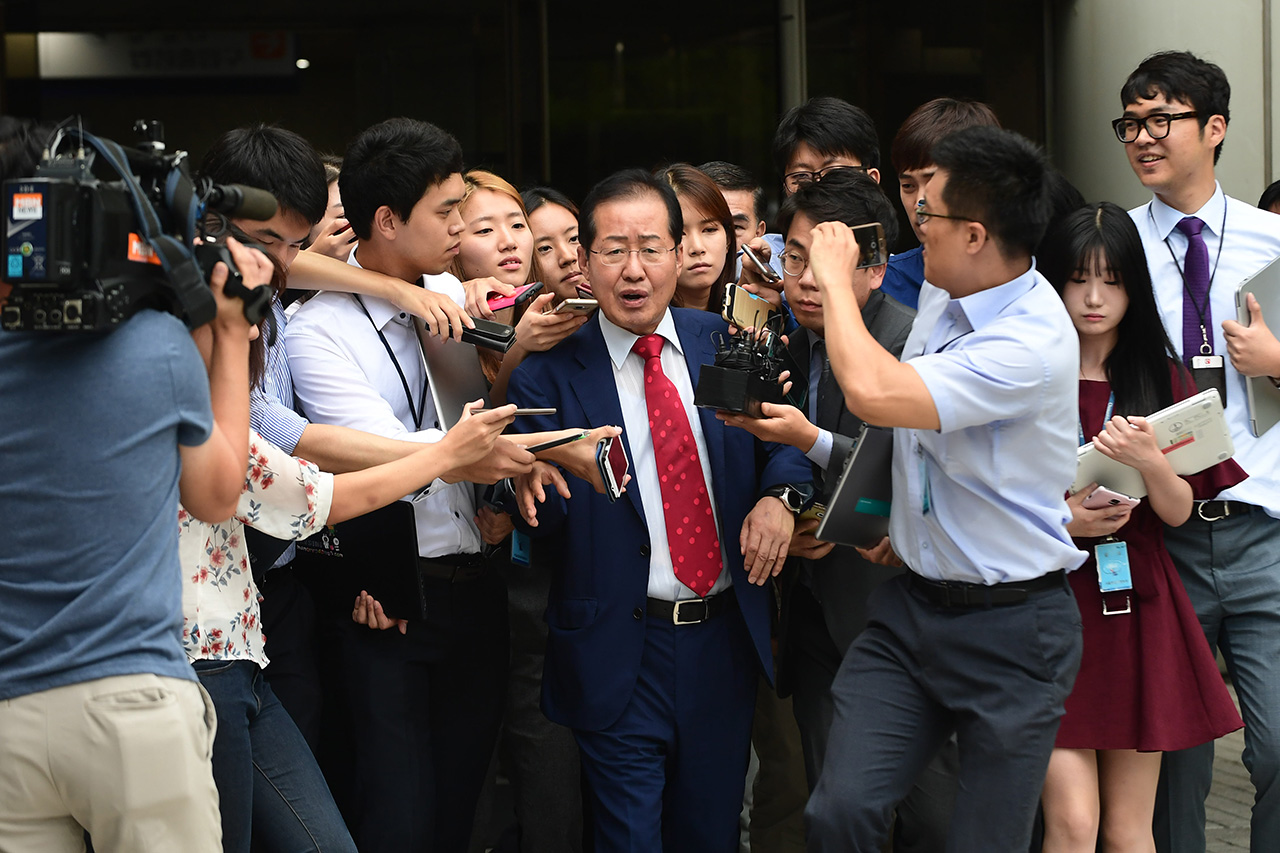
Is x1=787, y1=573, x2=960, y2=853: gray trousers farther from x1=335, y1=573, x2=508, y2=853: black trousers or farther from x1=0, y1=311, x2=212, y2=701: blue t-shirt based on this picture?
x1=0, y1=311, x2=212, y2=701: blue t-shirt

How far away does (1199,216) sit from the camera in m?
3.72

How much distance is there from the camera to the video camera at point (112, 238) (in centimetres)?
198

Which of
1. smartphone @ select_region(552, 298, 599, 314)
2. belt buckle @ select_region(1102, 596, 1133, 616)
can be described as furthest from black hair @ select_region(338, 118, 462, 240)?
belt buckle @ select_region(1102, 596, 1133, 616)

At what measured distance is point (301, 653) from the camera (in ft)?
10.7

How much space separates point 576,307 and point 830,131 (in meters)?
1.37

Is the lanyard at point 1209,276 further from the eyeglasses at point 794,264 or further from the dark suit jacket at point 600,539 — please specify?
the dark suit jacket at point 600,539

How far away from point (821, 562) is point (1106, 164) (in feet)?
12.2

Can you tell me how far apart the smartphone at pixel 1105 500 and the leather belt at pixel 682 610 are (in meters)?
1.01

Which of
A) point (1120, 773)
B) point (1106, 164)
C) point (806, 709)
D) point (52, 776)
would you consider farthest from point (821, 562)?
point (1106, 164)

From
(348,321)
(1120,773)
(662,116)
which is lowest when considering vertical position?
(1120,773)

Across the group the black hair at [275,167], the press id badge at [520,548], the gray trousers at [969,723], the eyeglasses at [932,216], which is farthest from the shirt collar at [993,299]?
the black hair at [275,167]

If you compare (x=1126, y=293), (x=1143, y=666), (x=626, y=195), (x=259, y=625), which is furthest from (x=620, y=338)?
(x=1143, y=666)

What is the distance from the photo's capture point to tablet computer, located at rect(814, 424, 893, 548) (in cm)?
305

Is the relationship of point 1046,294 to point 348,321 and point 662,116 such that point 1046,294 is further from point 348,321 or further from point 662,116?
point 662,116
